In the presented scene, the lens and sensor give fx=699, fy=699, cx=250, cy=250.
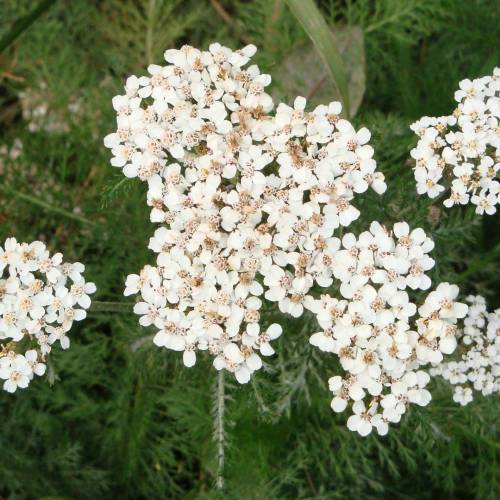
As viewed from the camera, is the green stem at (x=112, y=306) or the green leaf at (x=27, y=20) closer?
the green stem at (x=112, y=306)

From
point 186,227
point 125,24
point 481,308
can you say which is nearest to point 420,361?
point 481,308

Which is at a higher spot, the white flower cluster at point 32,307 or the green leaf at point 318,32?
the green leaf at point 318,32

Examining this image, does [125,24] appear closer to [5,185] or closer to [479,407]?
[5,185]

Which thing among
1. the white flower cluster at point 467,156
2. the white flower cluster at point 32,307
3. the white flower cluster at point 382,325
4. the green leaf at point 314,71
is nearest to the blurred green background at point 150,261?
the green leaf at point 314,71

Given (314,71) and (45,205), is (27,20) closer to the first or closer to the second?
(45,205)

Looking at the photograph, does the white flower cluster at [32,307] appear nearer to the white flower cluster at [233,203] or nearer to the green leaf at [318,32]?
the white flower cluster at [233,203]
